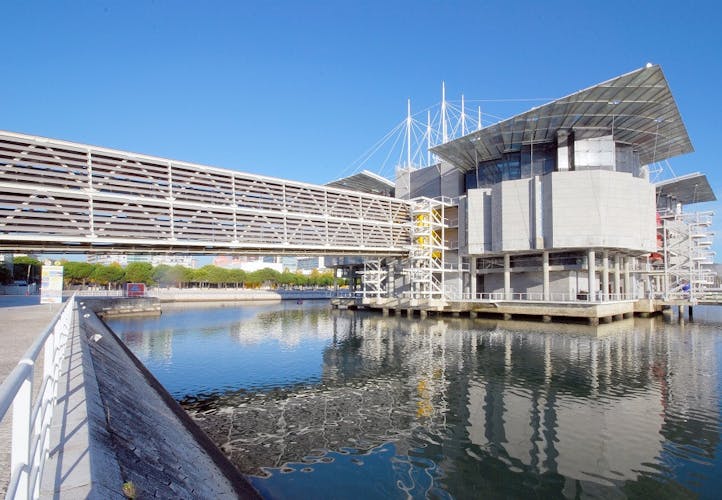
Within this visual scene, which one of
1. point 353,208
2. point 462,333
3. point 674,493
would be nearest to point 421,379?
point 674,493

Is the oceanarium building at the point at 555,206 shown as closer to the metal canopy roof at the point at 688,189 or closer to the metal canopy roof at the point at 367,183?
the metal canopy roof at the point at 688,189

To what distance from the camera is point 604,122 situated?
155 feet

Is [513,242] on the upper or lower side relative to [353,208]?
lower

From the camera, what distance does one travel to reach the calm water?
9.34 m

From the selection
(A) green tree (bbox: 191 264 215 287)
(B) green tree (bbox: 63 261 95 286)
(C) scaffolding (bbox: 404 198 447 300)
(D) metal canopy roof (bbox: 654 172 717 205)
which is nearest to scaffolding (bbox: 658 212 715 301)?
(D) metal canopy roof (bbox: 654 172 717 205)

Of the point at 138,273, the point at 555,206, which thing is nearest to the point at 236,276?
the point at 138,273

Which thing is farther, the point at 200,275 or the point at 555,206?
the point at 200,275

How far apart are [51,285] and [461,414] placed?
3230 cm

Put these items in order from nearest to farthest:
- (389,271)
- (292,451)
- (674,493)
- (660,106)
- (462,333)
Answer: (674,493)
(292,451)
(462,333)
(660,106)
(389,271)

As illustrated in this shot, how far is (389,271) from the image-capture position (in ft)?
189

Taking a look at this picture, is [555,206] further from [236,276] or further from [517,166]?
[236,276]

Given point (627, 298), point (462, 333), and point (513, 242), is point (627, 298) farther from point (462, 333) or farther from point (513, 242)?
point (462, 333)

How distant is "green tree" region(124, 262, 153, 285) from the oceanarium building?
2733 inches

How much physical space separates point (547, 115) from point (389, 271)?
1059 inches
